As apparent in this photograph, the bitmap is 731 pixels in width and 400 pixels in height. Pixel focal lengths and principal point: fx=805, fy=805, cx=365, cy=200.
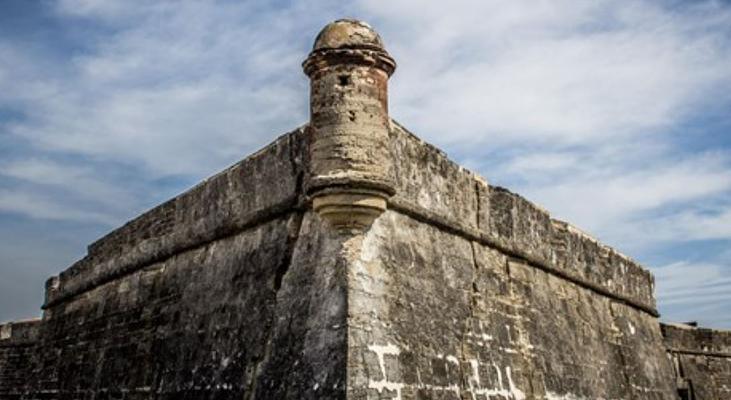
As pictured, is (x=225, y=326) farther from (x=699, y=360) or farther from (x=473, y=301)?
(x=699, y=360)

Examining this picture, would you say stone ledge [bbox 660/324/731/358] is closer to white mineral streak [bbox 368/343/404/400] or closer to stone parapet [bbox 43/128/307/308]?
stone parapet [bbox 43/128/307/308]

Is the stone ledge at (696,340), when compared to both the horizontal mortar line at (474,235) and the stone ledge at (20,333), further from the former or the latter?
the stone ledge at (20,333)

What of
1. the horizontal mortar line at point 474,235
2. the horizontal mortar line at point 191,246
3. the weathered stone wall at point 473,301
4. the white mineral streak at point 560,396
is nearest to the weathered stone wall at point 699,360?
the weathered stone wall at point 473,301

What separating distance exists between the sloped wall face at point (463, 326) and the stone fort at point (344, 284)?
2cm

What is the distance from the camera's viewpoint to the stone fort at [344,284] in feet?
19.1

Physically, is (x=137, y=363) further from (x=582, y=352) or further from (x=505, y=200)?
(x=582, y=352)

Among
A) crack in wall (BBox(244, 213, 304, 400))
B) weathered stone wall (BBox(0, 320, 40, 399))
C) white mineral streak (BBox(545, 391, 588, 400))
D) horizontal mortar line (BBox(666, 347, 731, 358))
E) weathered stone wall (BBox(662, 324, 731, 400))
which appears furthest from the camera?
horizontal mortar line (BBox(666, 347, 731, 358))

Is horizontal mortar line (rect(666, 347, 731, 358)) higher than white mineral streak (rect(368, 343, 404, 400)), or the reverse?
horizontal mortar line (rect(666, 347, 731, 358))

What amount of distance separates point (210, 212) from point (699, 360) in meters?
10.2

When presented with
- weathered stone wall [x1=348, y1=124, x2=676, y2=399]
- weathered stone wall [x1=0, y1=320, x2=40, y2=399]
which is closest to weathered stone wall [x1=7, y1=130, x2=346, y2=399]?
weathered stone wall [x1=348, y1=124, x2=676, y2=399]

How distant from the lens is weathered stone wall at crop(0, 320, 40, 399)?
13496 mm

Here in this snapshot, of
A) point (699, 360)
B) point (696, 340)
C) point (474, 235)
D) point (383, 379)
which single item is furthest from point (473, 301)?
point (696, 340)

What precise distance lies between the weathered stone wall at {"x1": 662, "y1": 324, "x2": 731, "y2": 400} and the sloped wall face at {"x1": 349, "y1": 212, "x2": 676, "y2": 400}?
139 inches

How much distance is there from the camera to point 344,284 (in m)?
5.67
